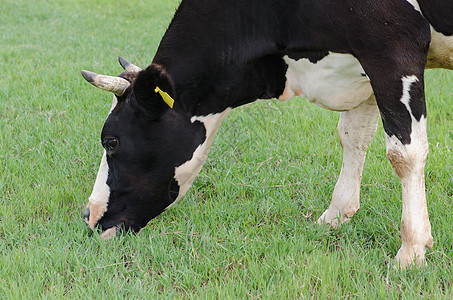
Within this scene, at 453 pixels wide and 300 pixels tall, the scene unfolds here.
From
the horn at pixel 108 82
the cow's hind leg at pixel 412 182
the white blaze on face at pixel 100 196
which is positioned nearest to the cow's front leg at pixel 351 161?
the cow's hind leg at pixel 412 182

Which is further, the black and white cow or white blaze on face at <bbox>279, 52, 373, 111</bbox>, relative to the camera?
white blaze on face at <bbox>279, 52, 373, 111</bbox>

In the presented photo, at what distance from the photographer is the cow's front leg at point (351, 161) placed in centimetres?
365

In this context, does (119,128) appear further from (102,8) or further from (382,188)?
(102,8)

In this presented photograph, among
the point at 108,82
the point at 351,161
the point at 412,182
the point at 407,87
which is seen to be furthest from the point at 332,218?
the point at 108,82

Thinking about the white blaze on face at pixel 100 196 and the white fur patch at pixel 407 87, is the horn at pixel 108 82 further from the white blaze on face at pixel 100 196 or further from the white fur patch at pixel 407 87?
the white fur patch at pixel 407 87

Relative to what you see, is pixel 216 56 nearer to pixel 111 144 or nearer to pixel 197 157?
pixel 197 157

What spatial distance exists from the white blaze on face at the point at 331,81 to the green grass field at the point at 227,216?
2.70 feet

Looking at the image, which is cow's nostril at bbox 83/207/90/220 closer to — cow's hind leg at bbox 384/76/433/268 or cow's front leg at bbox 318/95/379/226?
cow's front leg at bbox 318/95/379/226

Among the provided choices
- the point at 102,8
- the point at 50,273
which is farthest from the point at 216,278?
the point at 102,8

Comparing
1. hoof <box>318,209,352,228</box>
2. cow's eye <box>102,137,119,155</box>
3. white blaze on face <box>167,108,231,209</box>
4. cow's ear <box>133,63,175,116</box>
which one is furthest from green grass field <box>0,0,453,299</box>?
cow's ear <box>133,63,175,116</box>

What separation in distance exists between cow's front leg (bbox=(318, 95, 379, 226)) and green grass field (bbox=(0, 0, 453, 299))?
0.42 ft

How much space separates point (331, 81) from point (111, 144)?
1.34 meters

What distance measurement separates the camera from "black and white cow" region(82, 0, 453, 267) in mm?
2775

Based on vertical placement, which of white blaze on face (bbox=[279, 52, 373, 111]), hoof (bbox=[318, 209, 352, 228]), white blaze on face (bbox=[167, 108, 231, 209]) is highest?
white blaze on face (bbox=[279, 52, 373, 111])
